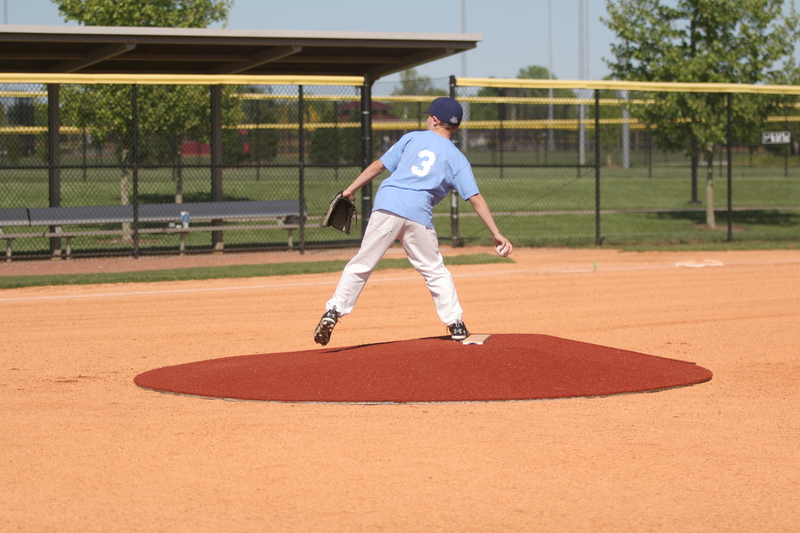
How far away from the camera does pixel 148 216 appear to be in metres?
15.8

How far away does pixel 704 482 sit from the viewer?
174 inches

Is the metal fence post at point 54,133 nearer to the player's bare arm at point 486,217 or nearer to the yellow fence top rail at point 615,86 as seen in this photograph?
the yellow fence top rail at point 615,86

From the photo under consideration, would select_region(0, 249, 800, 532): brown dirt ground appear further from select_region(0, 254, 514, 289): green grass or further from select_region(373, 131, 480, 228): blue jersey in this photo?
select_region(0, 254, 514, 289): green grass

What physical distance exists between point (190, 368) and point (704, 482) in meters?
3.89

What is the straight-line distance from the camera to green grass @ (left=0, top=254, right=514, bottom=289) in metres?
12.3

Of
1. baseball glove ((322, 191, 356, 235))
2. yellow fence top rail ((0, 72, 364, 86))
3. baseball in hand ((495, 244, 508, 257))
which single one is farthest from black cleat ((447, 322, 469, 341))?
yellow fence top rail ((0, 72, 364, 86))

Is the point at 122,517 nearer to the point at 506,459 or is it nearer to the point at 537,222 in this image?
the point at 506,459

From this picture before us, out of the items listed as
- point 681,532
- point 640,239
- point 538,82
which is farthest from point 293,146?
point 681,532

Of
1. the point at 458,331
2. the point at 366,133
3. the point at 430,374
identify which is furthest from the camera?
the point at 366,133

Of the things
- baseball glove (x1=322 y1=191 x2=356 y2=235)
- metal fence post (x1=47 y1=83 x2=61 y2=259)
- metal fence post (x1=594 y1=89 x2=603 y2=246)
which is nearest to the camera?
baseball glove (x1=322 y1=191 x2=356 y2=235)

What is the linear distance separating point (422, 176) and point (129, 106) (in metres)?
12.9

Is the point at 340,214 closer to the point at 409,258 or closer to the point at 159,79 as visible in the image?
the point at 409,258

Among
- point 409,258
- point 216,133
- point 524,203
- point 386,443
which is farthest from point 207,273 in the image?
point 524,203

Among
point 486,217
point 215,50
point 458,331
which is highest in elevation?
point 215,50
